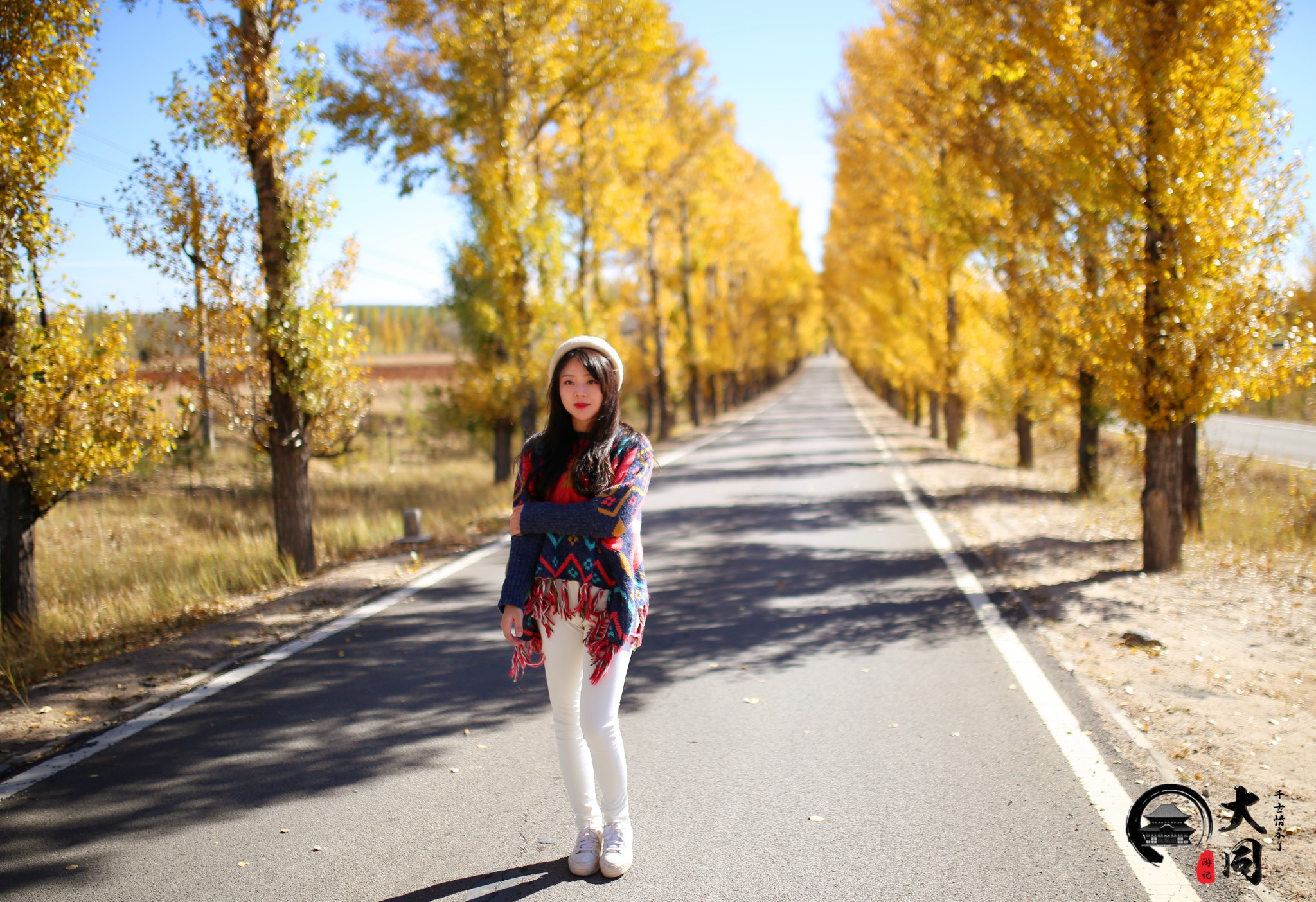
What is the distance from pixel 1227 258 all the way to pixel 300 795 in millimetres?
7829

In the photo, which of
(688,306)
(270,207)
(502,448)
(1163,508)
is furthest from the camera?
(688,306)

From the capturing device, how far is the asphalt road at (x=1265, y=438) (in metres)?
19.7

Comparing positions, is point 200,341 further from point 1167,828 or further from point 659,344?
point 659,344

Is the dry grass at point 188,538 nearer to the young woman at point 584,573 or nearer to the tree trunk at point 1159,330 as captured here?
the young woman at point 584,573

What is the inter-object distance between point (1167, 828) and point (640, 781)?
2.16 m

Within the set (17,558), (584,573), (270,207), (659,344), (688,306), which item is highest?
(688,306)

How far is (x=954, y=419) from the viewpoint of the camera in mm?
21500

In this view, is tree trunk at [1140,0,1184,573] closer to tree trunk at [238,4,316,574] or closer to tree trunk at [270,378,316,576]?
tree trunk at [238,4,316,574]

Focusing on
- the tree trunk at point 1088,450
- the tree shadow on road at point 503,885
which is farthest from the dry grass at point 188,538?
the tree trunk at point 1088,450

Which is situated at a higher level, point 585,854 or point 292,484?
point 292,484

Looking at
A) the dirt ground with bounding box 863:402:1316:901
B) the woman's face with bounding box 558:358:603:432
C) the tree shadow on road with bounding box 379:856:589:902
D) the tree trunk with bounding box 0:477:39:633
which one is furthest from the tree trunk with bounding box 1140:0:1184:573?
the tree trunk with bounding box 0:477:39:633

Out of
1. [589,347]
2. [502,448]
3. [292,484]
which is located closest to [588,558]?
[589,347]

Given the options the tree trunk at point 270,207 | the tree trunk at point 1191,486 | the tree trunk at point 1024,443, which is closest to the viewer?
the tree trunk at point 270,207

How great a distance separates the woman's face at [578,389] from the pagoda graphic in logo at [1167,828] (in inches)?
106
